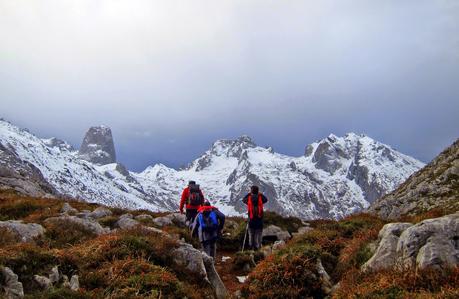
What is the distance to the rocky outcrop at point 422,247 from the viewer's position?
11445 mm

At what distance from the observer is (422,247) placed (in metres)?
11.9

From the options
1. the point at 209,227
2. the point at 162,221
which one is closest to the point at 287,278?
the point at 209,227

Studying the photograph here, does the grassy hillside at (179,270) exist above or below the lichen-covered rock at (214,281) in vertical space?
above

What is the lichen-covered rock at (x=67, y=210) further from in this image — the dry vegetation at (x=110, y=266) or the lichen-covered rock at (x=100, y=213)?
the dry vegetation at (x=110, y=266)

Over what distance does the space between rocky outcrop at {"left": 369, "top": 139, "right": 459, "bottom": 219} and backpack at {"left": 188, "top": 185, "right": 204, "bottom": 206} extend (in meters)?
11.7

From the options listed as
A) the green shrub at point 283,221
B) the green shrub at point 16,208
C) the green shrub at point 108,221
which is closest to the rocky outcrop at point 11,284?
the green shrub at point 108,221

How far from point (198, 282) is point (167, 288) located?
2428 mm

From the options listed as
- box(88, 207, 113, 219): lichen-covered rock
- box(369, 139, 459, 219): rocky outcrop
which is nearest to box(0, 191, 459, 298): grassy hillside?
box(88, 207, 113, 219): lichen-covered rock

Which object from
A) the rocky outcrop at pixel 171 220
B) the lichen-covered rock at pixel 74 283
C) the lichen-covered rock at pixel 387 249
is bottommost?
the rocky outcrop at pixel 171 220

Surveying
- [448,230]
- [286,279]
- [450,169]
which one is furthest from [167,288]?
[450,169]

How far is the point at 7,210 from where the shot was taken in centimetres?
2456

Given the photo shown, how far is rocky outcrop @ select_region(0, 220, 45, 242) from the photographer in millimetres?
16969

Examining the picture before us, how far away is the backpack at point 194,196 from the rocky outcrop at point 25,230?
8.91m

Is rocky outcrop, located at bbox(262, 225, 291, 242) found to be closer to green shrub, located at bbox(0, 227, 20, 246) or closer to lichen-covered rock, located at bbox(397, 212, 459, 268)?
lichen-covered rock, located at bbox(397, 212, 459, 268)
